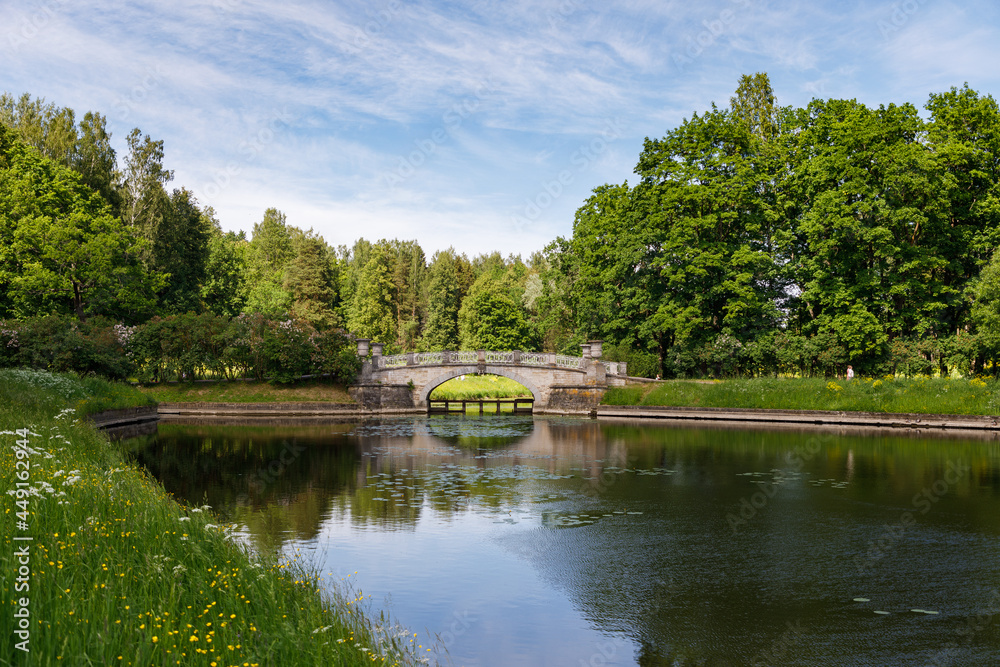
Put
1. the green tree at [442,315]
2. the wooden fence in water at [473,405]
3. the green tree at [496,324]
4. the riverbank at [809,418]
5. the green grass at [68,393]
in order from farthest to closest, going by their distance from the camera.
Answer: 1. the green tree at [442,315]
2. the green tree at [496,324]
3. the wooden fence in water at [473,405]
4. the riverbank at [809,418]
5. the green grass at [68,393]

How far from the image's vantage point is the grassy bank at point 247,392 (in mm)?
46094

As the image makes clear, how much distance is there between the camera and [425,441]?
107 ft

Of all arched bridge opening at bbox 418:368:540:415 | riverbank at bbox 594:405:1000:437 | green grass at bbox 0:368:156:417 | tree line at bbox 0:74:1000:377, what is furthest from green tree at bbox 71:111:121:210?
riverbank at bbox 594:405:1000:437

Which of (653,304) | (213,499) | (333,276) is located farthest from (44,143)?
(213,499)

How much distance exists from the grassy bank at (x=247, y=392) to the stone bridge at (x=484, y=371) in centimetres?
194

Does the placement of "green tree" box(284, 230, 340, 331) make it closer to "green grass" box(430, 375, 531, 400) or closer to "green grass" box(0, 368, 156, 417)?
"green grass" box(430, 375, 531, 400)

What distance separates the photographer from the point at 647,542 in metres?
14.5

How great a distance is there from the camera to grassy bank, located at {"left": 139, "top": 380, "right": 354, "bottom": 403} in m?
46.1

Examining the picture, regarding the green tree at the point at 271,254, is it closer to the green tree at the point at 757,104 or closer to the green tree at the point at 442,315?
the green tree at the point at 442,315

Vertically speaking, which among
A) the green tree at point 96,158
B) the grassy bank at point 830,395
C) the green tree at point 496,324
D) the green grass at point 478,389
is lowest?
the green grass at point 478,389

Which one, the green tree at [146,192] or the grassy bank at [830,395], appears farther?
the green tree at [146,192]

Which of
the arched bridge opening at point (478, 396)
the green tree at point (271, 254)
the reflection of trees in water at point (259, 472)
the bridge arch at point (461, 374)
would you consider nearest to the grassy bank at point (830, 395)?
the bridge arch at point (461, 374)

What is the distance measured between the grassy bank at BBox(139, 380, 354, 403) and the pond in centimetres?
1799

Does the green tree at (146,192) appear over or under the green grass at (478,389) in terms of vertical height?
over
